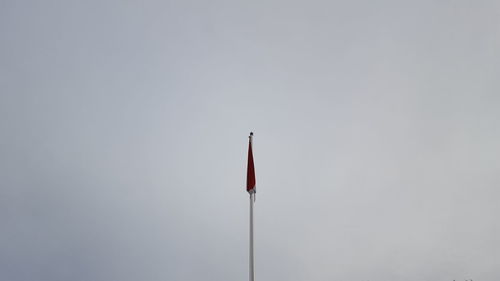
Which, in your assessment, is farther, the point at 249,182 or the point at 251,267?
the point at 249,182

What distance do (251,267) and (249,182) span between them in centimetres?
462

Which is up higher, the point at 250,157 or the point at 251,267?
the point at 250,157

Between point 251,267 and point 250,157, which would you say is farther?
point 250,157

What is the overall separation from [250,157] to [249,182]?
157 cm

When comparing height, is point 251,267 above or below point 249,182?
below

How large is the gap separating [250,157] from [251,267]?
6179 mm

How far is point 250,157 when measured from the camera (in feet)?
74.3

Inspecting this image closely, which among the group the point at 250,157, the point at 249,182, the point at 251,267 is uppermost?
the point at 250,157

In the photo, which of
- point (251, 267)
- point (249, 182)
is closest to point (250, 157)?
point (249, 182)

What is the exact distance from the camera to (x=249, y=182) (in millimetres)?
21781

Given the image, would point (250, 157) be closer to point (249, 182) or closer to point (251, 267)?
point (249, 182)
